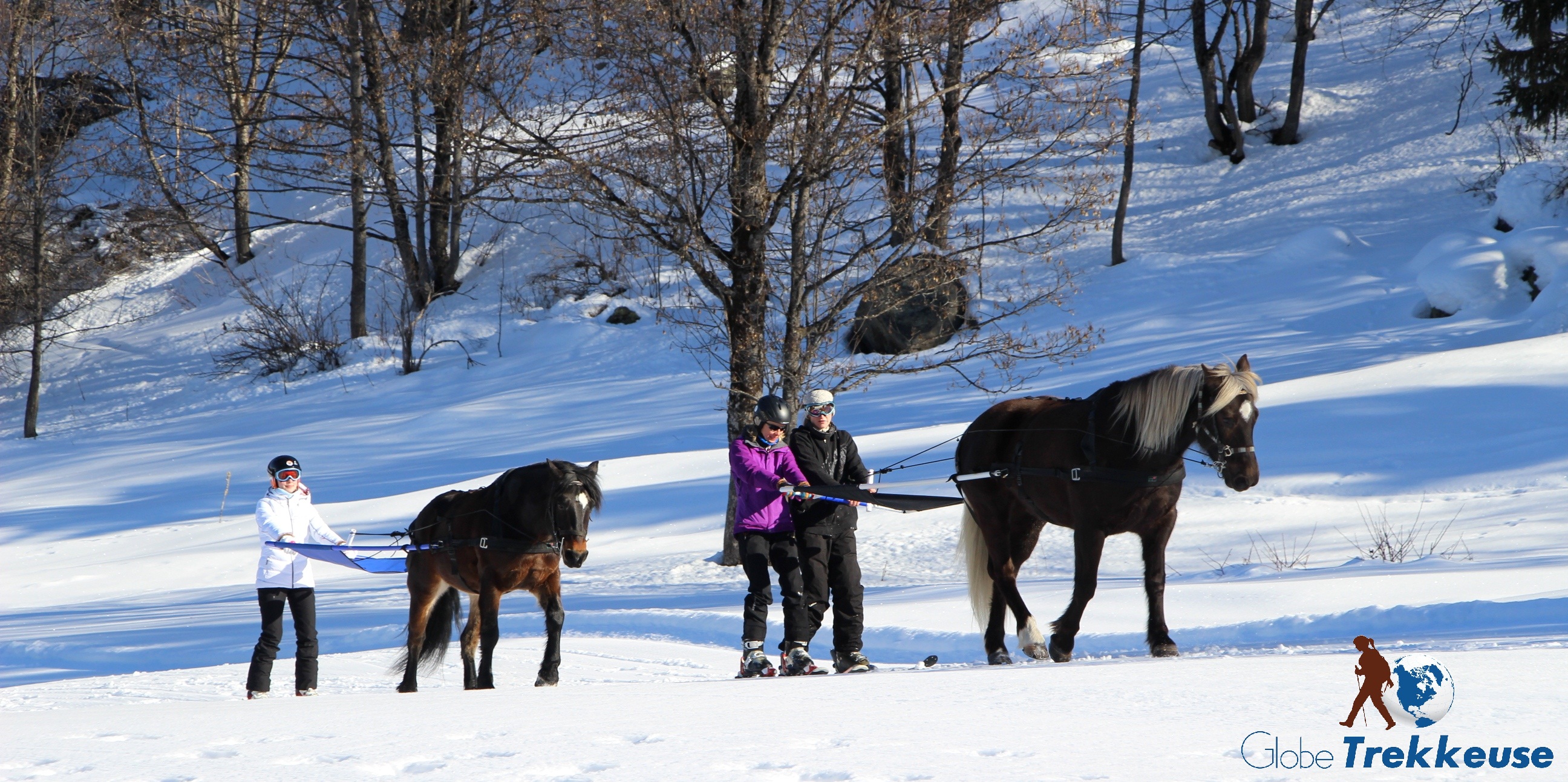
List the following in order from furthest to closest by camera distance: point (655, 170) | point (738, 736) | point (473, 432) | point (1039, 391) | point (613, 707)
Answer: point (473, 432)
point (1039, 391)
point (655, 170)
point (613, 707)
point (738, 736)

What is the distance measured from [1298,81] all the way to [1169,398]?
79.6 ft

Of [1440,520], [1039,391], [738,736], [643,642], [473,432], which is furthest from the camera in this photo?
[473,432]

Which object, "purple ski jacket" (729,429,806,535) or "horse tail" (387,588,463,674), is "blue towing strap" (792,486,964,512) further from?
"horse tail" (387,588,463,674)

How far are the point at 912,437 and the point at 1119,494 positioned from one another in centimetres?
859

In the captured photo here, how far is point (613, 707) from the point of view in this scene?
16.0ft

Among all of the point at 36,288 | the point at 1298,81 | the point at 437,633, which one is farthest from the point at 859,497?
the point at 1298,81

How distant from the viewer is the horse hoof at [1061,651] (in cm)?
645

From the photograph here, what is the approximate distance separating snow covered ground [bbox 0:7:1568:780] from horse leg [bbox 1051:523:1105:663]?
0.97 ft

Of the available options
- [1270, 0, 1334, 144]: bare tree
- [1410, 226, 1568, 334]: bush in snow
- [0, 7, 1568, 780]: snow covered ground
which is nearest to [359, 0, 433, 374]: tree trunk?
[0, 7, 1568, 780]: snow covered ground

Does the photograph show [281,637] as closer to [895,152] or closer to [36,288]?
[895,152]

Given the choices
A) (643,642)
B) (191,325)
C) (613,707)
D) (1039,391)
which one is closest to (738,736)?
(613,707)

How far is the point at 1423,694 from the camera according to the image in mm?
3871

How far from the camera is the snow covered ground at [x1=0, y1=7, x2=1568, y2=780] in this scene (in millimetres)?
4066

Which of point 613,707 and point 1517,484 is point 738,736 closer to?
point 613,707
